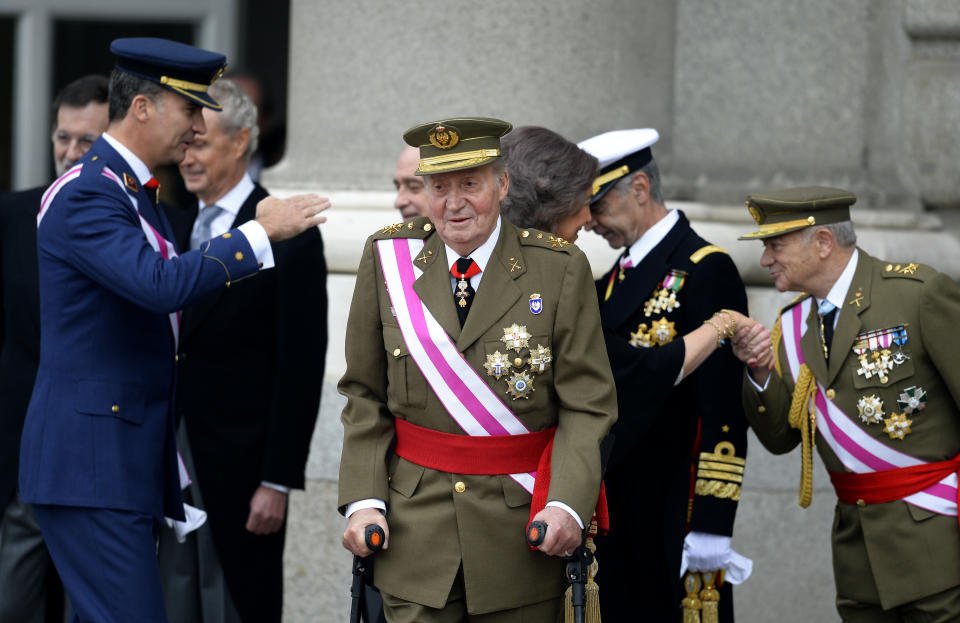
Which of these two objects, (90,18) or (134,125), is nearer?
(134,125)

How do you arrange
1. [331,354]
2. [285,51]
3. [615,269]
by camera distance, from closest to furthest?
[615,269]
[331,354]
[285,51]

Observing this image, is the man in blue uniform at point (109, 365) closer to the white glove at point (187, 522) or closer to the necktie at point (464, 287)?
the white glove at point (187, 522)

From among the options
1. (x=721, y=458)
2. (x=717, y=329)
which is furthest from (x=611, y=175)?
(x=721, y=458)

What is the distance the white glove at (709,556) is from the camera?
11.9 ft

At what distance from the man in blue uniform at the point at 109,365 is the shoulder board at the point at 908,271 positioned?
4.89ft

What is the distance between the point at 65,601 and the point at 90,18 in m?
4.00

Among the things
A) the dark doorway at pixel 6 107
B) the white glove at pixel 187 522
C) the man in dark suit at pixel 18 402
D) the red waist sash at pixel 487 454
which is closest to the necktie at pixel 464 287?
the red waist sash at pixel 487 454

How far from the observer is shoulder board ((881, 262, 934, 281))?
361 centimetres

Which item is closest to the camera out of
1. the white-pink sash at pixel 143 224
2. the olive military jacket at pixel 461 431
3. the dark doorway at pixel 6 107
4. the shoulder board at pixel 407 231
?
the olive military jacket at pixel 461 431

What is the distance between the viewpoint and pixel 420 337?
2.98m

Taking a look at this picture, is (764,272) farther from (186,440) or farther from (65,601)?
(65,601)

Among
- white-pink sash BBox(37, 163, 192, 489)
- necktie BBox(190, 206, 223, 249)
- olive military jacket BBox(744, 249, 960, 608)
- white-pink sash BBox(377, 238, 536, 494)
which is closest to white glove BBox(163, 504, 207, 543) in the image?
white-pink sash BBox(37, 163, 192, 489)

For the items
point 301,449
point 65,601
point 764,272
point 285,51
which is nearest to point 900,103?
point 764,272

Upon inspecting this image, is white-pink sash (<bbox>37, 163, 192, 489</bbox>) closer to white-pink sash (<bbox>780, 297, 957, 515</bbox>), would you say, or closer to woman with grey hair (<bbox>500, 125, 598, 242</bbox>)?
woman with grey hair (<bbox>500, 125, 598, 242</bbox>)
